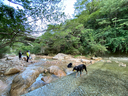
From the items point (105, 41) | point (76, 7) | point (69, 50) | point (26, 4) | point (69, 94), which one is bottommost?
point (69, 94)

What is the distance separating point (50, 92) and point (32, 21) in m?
3.64

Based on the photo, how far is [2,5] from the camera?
9.69 feet

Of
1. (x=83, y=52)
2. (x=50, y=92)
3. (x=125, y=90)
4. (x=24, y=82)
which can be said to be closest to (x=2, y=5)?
Answer: (x=24, y=82)

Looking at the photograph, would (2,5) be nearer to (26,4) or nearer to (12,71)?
(26,4)

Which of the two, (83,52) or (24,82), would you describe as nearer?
(24,82)

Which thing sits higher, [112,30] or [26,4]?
[112,30]

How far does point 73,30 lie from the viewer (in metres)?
14.2

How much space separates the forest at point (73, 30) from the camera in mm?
3278

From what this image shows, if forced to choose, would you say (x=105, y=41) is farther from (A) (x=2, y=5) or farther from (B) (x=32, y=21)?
(A) (x=2, y=5)

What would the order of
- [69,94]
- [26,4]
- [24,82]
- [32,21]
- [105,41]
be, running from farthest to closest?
1. [105,41]
2. [32,21]
3. [26,4]
4. [24,82]
5. [69,94]

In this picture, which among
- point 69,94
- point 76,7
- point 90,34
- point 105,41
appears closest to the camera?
point 69,94

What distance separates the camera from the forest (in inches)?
129

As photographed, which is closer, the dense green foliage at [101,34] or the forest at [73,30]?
the forest at [73,30]

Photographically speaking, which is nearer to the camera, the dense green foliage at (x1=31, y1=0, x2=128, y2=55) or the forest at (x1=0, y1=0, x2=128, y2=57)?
the forest at (x1=0, y1=0, x2=128, y2=57)
